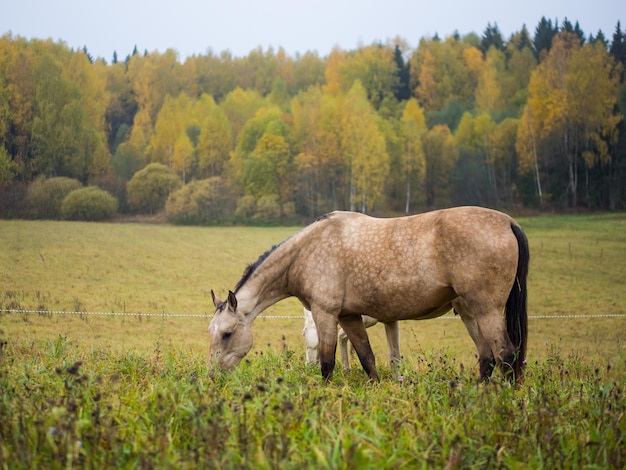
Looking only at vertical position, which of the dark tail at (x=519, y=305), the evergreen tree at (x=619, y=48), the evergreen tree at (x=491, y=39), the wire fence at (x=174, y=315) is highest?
the evergreen tree at (x=491, y=39)

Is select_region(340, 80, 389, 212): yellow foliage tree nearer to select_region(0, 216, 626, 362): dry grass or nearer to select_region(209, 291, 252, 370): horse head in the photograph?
select_region(0, 216, 626, 362): dry grass

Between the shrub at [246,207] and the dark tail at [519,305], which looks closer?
the dark tail at [519,305]

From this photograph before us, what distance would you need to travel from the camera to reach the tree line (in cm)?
1317

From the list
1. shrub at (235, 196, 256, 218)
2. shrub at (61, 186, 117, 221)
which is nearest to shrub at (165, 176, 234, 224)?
shrub at (235, 196, 256, 218)

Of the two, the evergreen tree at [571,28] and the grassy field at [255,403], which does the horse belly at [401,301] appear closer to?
the grassy field at [255,403]

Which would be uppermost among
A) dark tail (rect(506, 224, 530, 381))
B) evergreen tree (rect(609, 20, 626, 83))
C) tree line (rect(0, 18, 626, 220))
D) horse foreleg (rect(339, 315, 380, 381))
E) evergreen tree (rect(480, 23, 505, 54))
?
evergreen tree (rect(480, 23, 505, 54))

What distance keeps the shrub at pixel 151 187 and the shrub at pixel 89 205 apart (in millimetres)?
1187

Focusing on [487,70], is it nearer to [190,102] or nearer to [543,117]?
[543,117]

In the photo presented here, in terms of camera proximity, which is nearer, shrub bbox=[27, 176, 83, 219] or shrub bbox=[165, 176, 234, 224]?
shrub bbox=[27, 176, 83, 219]

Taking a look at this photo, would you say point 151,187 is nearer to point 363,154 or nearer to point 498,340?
point 498,340

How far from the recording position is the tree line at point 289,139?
43.2 feet

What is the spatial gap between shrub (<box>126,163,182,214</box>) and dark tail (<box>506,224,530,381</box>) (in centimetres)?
1204

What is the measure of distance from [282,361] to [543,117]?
22982mm

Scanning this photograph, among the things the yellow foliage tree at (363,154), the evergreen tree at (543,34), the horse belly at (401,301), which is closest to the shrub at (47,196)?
the horse belly at (401,301)
